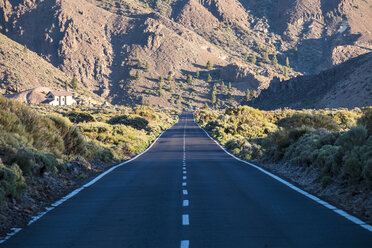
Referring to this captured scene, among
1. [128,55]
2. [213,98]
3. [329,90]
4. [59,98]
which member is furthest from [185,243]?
[128,55]

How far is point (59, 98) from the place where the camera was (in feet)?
387

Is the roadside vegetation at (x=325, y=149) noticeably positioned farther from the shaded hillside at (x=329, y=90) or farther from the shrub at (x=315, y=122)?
the shaded hillside at (x=329, y=90)

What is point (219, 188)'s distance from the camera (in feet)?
44.2

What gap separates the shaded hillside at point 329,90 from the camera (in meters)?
82.2

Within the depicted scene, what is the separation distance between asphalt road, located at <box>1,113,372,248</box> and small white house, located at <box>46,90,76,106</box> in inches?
4185

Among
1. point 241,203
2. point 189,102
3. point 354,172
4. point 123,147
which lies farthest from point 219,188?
point 189,102

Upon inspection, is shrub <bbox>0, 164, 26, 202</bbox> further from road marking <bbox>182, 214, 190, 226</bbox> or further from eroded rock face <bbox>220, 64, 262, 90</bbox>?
eroded rock face <bbox>220, 64, 262, 90</bbox>

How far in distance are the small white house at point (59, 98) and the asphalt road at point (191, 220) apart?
10631 centimetres

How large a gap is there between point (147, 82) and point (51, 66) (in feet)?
102

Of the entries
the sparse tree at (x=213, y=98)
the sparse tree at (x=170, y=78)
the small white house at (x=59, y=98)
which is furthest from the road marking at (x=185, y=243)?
the sparse tree at (x=170, y=78)

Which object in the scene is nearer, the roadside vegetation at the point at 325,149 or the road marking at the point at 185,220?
the road marking at the point at 185,220

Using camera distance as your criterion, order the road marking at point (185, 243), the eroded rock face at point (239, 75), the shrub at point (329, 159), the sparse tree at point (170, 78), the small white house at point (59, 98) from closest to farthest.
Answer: the road marking at point (185, 243)
the shrub at point (329, 159)
the small white house at point (59, 98)
the sparse tree at point (170, 78)
the eroded rock face at point (239, 75)

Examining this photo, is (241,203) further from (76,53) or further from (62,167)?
(76,53)

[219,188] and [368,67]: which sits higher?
[368,67]
